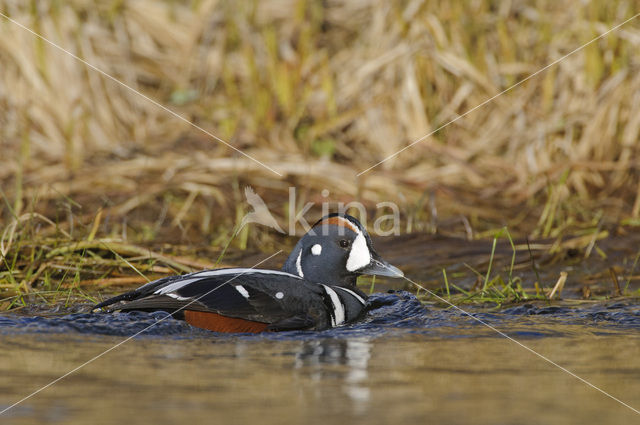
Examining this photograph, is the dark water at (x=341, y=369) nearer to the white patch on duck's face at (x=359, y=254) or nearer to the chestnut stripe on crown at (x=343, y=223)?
the white patch on duck's face at (x=359, y=254)

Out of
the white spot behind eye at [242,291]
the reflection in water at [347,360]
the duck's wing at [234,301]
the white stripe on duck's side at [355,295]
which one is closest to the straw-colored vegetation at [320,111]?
the white stripe on duck's side at [355,295]

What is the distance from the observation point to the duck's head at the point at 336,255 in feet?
16.5

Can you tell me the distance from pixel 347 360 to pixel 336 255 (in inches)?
52.5

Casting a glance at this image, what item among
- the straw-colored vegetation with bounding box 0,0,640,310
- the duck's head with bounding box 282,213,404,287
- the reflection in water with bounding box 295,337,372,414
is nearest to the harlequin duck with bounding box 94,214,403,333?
the duck's head with bounding box 282,213,404,287

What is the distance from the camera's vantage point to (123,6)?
9.20m

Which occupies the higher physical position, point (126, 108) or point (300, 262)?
point (126, 108)

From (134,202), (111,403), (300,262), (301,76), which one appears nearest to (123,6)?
(301,76)

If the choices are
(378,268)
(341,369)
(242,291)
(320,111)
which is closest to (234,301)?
(242,291)

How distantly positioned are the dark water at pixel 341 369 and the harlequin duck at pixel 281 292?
0.09m

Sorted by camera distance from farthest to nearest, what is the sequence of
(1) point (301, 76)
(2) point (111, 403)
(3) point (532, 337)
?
A: (1) point (301, 76)
(3) point (532, 337)
(2) point (111, 403)

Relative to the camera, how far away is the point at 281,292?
177 inches

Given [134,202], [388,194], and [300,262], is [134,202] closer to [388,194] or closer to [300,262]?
[388,194]

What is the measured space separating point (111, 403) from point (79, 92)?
573 centimetres

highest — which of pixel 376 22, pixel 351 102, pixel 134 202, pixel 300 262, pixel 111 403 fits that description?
pixel 376 22
